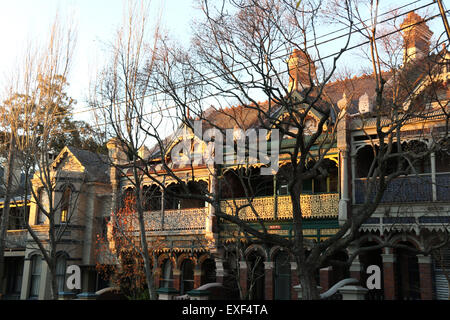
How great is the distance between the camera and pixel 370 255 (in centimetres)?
2375

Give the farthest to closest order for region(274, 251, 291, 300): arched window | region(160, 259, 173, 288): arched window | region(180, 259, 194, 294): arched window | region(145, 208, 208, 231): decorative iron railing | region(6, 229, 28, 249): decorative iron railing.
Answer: region(6, 229, 28, 249): decorative iron railing < region(160, 259, 173, 288): arched window < region(180, 259, 194, 294): arched window < region(145, 208, 208, 231): decorative iron railing < region(274, 251, 291, 300): arched window

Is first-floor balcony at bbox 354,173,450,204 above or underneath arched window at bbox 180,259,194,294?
above

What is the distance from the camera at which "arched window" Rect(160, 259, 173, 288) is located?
94.6 ft

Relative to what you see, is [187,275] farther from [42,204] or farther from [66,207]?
[42,204]

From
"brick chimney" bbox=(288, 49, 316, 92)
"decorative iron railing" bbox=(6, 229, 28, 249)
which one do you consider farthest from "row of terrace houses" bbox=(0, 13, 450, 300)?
"decorative iron railing" bbox=(6, 229, 28, 249)

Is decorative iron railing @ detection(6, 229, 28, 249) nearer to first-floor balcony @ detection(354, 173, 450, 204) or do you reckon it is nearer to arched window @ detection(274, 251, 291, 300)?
arched window @ detection(274, 251, 291, 300)

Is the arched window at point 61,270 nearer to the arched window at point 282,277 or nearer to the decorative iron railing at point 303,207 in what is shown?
the decorative iron railing at point 303,207

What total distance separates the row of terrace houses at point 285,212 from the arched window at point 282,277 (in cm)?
5

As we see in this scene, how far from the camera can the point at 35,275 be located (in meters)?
32.2

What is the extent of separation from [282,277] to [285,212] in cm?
322

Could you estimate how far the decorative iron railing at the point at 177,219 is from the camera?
88.1ft

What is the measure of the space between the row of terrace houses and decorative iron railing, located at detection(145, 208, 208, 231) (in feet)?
0.19
